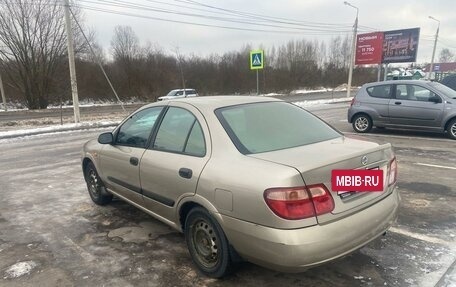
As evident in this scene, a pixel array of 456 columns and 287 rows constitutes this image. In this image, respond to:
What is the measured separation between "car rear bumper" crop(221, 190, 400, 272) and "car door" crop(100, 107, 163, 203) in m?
1.58

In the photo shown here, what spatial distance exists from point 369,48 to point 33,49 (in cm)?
3007

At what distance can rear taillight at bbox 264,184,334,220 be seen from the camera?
106 inches

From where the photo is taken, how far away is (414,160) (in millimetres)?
7934

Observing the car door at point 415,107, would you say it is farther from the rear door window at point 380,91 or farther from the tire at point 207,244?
the tire at point 207,244

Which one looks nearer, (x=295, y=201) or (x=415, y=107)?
(x=295, y=201)

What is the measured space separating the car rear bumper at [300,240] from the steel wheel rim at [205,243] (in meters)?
0.30

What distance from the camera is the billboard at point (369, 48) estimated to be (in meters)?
33.1

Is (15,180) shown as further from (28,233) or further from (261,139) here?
(261,139)

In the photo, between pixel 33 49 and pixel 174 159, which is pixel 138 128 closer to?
pixel 174 159

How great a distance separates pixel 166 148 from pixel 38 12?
34.5 meters

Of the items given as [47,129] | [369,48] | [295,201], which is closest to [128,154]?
[295,201]

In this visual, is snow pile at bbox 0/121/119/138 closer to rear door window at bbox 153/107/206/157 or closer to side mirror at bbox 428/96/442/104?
rear door window at bbox 153/107/206/157

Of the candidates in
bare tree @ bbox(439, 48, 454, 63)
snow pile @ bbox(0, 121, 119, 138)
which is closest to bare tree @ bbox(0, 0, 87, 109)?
snow pile @ bbox(0, 121, 119, 138)

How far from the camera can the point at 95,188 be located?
18.1 ft
